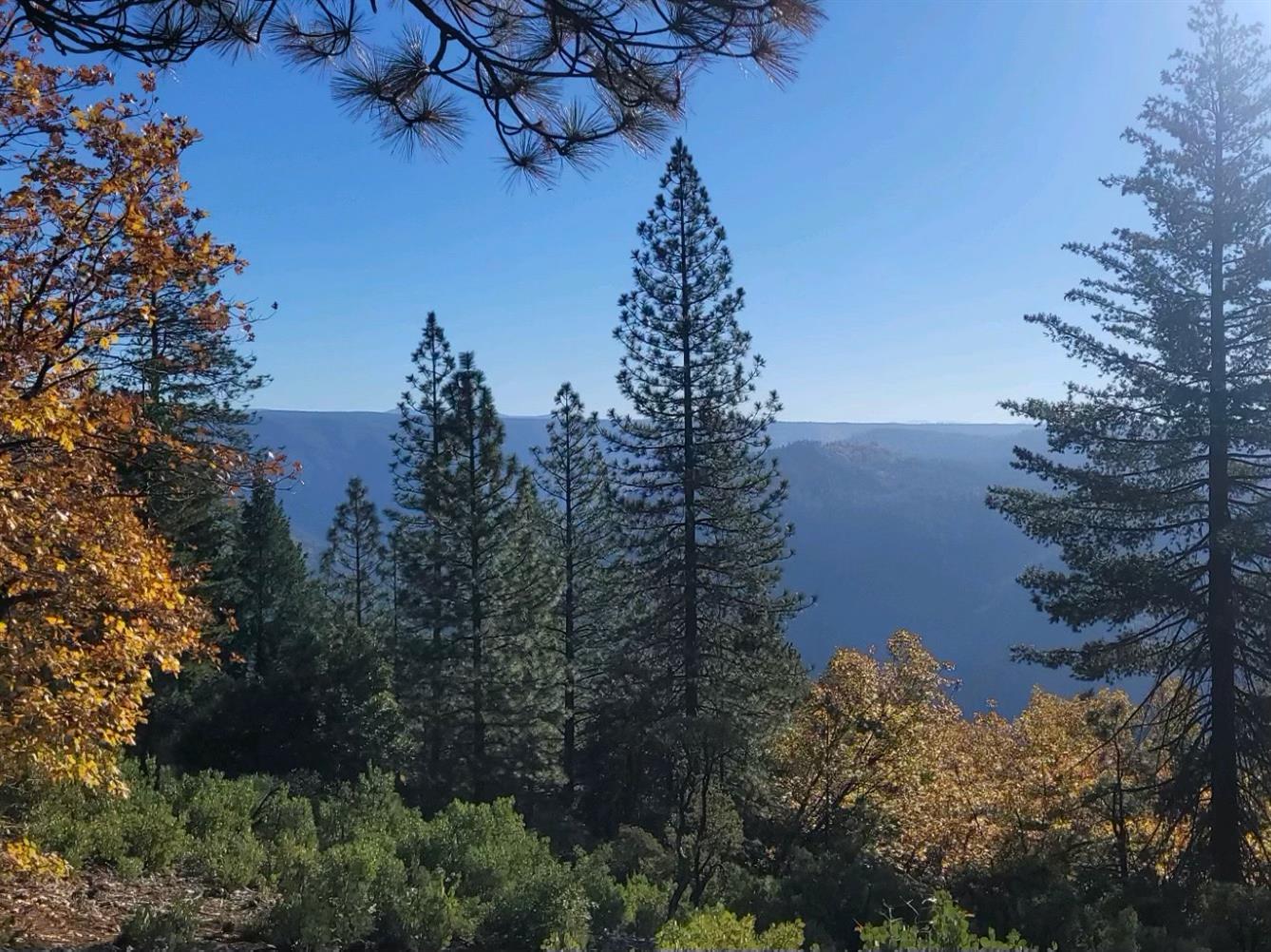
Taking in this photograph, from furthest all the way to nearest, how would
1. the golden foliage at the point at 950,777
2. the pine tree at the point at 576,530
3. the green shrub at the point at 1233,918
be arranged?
the pine tree at the point at 576,530 < the golden foliage at the point at 950,777 < the green shrub at the point at 1233,918

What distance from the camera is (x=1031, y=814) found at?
13516 millimetres

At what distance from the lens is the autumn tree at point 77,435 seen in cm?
454

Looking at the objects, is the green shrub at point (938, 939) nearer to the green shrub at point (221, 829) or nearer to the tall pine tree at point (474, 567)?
the green shrub at point (221, 829)

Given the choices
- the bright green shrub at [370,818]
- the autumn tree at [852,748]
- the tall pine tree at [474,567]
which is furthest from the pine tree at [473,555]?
the bright green shrub at [370,818]

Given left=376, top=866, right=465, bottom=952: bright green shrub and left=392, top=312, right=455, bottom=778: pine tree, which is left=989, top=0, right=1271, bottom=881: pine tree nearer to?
left=376, top=866, right=465, bottom=952: bright green shrub

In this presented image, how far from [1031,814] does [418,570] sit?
15563 mm

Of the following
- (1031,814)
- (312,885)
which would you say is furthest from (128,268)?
(1031,814)

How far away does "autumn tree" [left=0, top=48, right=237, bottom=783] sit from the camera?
179 inches

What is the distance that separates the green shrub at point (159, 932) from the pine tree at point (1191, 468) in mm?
10442

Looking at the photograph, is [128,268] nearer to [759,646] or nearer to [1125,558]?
[1125,558]

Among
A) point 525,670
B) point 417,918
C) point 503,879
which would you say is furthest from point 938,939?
point 525,670

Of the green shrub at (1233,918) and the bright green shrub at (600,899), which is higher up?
the bright green shrub at (600,899)

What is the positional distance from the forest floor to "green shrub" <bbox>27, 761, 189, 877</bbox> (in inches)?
8.2

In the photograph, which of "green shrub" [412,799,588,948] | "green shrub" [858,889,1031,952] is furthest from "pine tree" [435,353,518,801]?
"green shrub" [858,889,1031,952]
